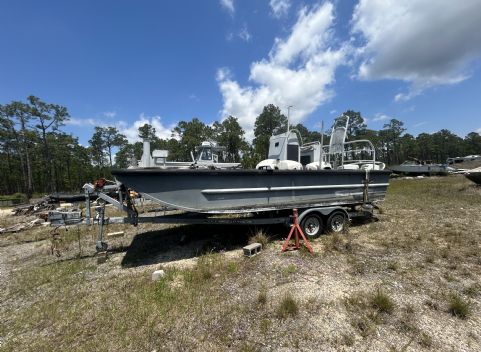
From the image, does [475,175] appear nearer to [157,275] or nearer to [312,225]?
[312,225]

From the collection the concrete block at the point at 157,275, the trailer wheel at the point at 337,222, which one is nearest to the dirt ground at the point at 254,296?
the concrete block at the point at 157,275

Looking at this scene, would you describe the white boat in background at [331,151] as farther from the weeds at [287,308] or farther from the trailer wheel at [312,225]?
the weeds at [287,308]

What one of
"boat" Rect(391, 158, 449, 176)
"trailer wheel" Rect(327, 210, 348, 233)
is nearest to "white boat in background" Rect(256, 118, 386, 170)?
"trailer wheel" Rect(327, 210, 348, 233)

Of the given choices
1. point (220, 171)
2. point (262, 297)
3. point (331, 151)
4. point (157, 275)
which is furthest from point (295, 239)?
point (331, 151)

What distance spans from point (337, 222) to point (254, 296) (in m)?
4.09

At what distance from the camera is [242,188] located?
19.1 ft

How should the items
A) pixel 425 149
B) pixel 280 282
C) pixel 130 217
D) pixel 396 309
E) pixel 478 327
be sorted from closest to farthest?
pixel 478 327, pixel 396 309, pixel 280 282, pixel 130 217, pixel 425 149

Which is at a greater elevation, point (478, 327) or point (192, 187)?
point (192, 187)

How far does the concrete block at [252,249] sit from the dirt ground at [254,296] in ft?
0.64

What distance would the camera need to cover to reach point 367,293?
12.0 ft

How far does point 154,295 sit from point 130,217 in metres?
2.41

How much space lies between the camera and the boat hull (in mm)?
5184

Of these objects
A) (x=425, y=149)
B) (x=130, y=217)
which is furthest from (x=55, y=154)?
(x=425, y=149)

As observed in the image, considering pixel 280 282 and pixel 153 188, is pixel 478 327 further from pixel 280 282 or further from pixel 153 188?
pixel 153 188
